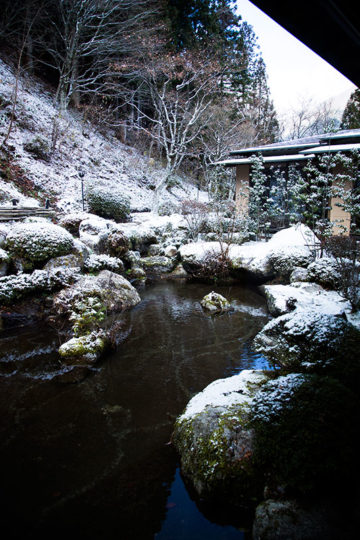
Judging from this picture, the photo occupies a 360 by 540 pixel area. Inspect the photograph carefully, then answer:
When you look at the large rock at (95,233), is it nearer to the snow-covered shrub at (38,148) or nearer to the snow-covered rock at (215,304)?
the snow-covered rock at (215,304)

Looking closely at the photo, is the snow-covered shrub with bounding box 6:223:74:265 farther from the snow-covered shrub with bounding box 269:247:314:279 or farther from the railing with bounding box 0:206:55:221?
the snow-covered shrub with bounding box 269:247:314:279

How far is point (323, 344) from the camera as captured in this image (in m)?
3.12

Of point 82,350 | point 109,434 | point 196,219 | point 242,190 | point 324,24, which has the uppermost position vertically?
point 242,190

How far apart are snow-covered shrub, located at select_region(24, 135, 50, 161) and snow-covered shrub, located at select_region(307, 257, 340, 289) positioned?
13.9m

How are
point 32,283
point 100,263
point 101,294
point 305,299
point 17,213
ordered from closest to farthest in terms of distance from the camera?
1. point 305,299
2. point 32,283
3. point 101,294
4. point 100,263
5. point 17,213

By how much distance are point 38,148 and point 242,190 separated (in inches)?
410

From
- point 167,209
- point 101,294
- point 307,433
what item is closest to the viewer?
point 307,433

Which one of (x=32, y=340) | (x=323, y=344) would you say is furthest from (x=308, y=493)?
(x=32, y=340)

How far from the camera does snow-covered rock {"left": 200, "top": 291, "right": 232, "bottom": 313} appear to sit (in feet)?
23.5

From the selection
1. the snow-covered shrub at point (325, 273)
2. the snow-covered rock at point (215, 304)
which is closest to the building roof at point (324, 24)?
the snow-covered shrub at point (325, 273)

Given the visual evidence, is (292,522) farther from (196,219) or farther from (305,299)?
(196,219)

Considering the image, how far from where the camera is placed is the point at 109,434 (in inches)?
126

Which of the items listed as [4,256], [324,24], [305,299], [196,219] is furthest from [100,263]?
[324,24]

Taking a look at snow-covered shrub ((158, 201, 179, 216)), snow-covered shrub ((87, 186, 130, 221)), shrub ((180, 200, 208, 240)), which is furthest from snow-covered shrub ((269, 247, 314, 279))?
snow-covered shrub ((158, 201, 179, 216))
